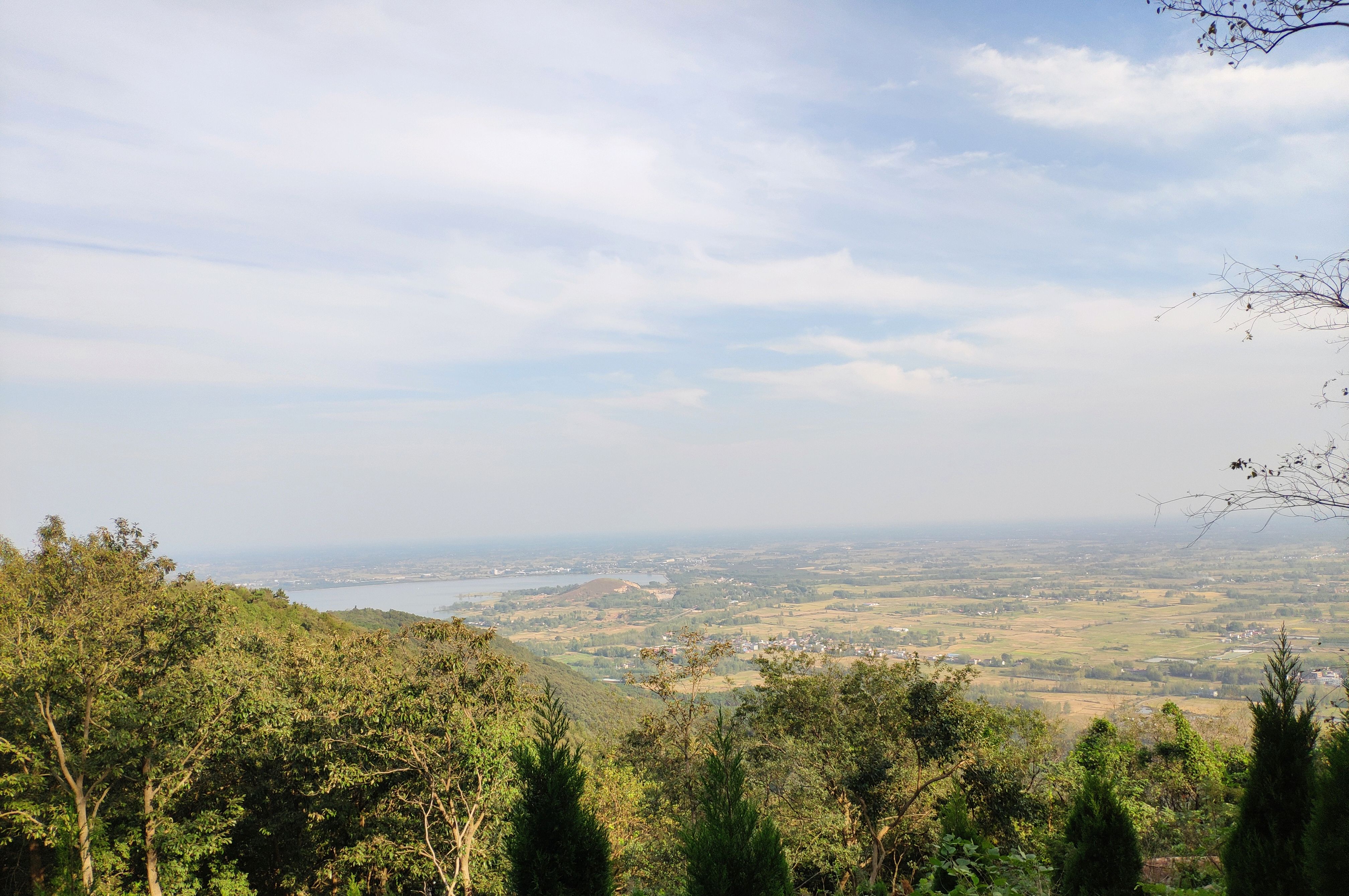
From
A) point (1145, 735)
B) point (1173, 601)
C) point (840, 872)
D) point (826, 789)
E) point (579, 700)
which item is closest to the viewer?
point (826, 789)

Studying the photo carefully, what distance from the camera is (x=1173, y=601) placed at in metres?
75.9

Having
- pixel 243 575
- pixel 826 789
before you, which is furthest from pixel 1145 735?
pixel 243 575

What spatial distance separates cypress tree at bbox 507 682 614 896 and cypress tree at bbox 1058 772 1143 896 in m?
4.01

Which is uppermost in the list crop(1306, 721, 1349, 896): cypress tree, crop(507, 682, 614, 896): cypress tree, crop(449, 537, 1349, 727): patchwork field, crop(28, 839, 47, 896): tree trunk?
crop(1306, 721, 1349, 896): cypress tree

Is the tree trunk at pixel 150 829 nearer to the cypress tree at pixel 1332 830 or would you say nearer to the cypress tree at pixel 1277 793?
the cypress tree at pixel 1277 793

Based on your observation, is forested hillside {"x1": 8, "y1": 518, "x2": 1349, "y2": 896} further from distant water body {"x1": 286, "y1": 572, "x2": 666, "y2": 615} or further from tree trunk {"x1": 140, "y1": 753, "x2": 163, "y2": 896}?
distant water body {"x1": 286, "y1": 572, "x2": 666, "y2": 615}

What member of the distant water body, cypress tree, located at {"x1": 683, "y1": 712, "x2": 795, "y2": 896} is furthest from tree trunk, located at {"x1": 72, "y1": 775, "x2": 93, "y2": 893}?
the distant water body

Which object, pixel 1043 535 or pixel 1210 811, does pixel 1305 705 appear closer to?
pixel 1210 811

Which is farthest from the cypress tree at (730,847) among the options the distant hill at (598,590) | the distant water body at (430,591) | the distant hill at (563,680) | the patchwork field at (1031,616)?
the distant hill at (598,590)

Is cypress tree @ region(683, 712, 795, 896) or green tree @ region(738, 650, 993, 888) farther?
green tree @ region(738, 650, 993, 888)

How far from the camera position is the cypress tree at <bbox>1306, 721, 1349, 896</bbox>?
13.2 ft

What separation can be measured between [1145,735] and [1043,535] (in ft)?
609

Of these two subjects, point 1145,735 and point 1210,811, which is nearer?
point 1210,811

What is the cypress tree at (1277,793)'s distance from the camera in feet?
14.8
